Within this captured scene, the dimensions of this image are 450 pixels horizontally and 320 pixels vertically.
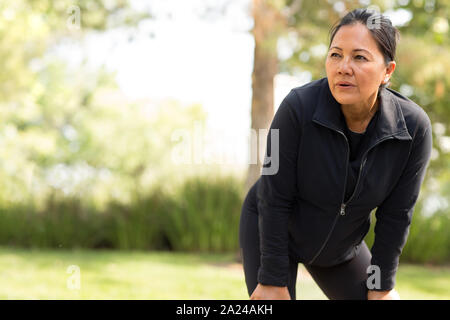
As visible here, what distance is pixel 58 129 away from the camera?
92.9ft

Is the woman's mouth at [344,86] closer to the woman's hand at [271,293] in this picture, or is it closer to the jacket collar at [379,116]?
the jacket collar at [379,116]

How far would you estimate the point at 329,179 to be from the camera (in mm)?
2090

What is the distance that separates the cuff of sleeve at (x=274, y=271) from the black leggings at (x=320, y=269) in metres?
0.21

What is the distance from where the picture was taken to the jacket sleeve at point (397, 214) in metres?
2.19

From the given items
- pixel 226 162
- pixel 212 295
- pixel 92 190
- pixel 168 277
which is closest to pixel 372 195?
pixel 212 295

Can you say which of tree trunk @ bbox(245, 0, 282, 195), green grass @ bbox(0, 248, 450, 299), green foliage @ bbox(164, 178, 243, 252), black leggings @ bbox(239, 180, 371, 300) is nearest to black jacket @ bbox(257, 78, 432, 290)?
black leggings @ bbox(239, 180, 371, 300)

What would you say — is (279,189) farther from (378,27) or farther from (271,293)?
(378,27)

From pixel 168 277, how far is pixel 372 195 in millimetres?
4335

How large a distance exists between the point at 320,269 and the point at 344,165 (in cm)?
65

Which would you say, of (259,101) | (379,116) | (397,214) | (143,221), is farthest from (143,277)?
(379,116)

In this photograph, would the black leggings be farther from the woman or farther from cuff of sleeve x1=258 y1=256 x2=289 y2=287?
cuff of sleeve x1=258 y1=256 x2=289 y2=287

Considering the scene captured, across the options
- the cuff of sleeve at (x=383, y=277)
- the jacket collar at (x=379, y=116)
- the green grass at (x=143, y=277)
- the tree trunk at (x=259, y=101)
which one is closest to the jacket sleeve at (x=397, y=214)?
the cuff of sleeve at (x=383, y=277)

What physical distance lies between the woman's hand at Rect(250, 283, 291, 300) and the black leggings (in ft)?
0.64
